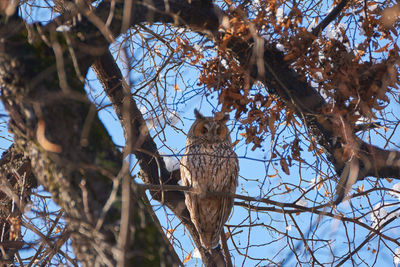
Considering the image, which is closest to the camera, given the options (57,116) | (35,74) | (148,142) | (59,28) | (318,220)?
(57,116)

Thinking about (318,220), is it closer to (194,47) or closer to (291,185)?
(291,185)

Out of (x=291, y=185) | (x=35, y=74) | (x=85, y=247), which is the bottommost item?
(x=85, y=247)

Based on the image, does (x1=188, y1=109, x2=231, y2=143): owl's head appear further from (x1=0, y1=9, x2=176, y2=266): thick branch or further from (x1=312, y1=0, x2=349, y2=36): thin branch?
(x1=0, y1=9, x2=176, y2=266): thick branch

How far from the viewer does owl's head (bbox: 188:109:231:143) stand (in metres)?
3.65

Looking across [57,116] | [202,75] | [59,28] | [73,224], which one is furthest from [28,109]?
[202,75]

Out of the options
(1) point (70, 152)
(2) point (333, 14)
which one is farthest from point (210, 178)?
(1) point (70, 152)

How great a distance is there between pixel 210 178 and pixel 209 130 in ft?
1.19

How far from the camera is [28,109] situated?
1743 millimetres

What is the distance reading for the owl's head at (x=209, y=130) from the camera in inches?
144

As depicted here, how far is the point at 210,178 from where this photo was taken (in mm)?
3570

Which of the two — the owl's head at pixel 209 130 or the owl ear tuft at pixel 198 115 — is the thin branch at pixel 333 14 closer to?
the owl's head at pixel 209 130

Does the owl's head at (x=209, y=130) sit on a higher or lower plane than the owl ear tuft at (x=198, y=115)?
lower

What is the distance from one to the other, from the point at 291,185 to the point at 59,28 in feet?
5.45

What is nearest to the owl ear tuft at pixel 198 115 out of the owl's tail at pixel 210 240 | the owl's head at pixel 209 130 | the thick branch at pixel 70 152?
the owl's head at pixel 209 130
